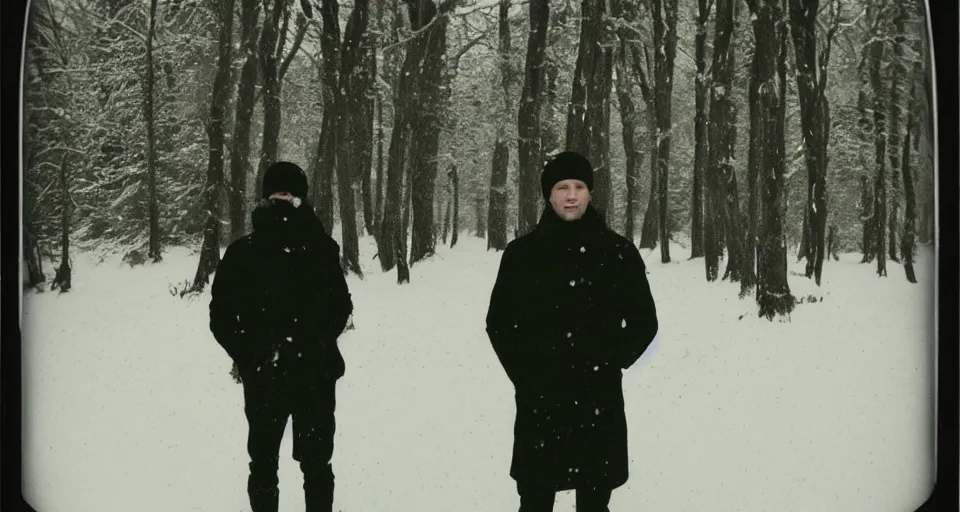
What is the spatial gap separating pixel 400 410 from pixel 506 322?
1.15m

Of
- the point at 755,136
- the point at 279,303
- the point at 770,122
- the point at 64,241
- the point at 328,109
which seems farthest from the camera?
the point at 755,136

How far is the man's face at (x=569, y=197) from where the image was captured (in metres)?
3.33

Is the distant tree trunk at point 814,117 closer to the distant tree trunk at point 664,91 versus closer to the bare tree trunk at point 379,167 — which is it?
the distant tree trunk at point 664,91

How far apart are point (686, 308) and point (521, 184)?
4.30ft

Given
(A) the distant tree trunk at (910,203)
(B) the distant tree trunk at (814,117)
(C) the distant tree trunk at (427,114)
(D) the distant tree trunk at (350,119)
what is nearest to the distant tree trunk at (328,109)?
(D) the distant tree trunk at (350,119)

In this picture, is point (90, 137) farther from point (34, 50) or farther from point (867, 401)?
point (867, 401)

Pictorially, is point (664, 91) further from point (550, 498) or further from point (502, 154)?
point (550, 498)

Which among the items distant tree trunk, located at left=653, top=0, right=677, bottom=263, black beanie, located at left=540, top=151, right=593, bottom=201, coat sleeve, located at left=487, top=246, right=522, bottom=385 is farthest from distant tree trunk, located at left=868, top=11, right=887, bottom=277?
coat sleeve, located at left=487, top=246, right=522, bottom=385

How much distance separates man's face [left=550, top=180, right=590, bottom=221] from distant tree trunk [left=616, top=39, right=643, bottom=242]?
26.5 inches

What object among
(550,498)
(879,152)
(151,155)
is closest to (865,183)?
(879,152)

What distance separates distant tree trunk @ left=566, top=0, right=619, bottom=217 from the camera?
3.99m

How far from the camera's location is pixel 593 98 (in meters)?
4.05

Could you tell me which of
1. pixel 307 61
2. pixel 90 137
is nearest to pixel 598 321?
pixel 307 61

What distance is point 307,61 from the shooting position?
13.2ft
